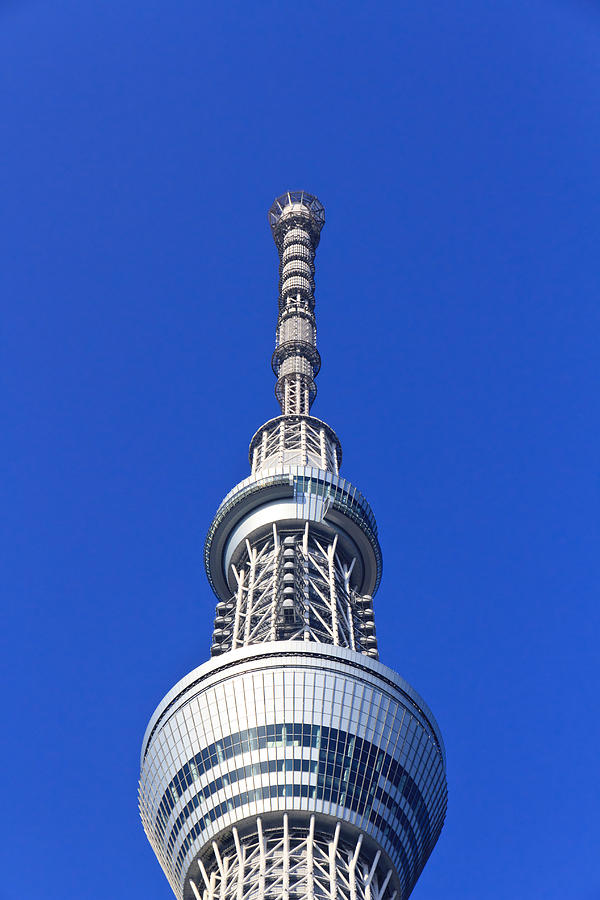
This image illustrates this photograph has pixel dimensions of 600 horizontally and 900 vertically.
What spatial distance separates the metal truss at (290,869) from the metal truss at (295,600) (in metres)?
17.9

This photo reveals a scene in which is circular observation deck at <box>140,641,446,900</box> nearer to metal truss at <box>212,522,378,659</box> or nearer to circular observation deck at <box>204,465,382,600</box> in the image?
metal truss at <box>212,522,378,659</box>

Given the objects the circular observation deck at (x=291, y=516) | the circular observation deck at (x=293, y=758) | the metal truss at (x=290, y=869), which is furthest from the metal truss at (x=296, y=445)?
the metal truss at (x=290, y=869)

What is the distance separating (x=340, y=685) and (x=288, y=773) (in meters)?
7.58

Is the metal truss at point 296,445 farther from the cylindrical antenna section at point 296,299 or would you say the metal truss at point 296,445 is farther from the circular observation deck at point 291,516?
the circular observation deck at point 291,516

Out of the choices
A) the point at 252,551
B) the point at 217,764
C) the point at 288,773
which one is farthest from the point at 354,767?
the point at 252,551

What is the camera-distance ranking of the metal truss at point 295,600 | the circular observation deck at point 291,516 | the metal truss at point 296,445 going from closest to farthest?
the metal truss at point 295,600
the circular observation deck at point 291,516
the metal truss at point 296,445

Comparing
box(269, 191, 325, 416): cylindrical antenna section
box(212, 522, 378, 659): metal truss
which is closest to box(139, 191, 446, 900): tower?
box(212, 522, 378, 659): metal truss

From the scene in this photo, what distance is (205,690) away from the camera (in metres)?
78.8

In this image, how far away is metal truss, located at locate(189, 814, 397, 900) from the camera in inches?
→ 2771

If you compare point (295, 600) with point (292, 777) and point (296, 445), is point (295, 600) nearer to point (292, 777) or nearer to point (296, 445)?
point (292, 777)

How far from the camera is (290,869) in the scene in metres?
71.9

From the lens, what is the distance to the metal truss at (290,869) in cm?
7038

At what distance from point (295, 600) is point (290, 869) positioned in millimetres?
26492

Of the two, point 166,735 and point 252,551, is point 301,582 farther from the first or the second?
point 166,735
